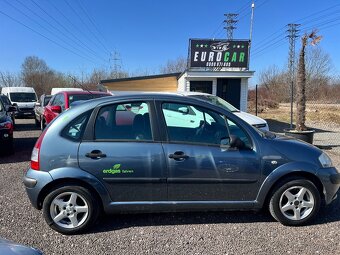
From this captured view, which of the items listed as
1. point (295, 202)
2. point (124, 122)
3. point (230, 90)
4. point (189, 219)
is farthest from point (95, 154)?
point (230, 90)

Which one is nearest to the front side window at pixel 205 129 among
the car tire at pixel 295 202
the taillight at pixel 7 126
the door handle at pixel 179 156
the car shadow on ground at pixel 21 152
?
the door handle at pixel 179 156

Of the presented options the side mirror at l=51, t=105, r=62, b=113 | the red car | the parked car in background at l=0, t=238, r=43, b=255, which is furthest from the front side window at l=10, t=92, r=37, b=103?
the parked car in background at l=0, t=238, r=43, b=255

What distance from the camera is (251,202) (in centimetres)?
401

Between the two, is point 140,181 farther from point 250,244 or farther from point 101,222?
point 250,244

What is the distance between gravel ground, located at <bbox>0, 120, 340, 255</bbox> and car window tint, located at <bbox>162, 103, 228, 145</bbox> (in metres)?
1.12

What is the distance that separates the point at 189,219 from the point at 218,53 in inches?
536

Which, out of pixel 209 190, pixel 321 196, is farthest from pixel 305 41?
pixel 209 190

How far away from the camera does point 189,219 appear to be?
4.27 m

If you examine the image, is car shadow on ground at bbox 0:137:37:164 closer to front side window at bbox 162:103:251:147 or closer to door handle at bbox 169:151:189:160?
front side window at bbox 162:103:251:147

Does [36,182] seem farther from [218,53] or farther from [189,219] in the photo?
[218,53]

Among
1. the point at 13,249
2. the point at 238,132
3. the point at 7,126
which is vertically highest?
the point at 238,132

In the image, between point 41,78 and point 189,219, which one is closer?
point 189,219

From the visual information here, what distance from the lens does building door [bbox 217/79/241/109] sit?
1697 centimetres

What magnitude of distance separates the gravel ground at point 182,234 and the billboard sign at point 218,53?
12848 millimetres
